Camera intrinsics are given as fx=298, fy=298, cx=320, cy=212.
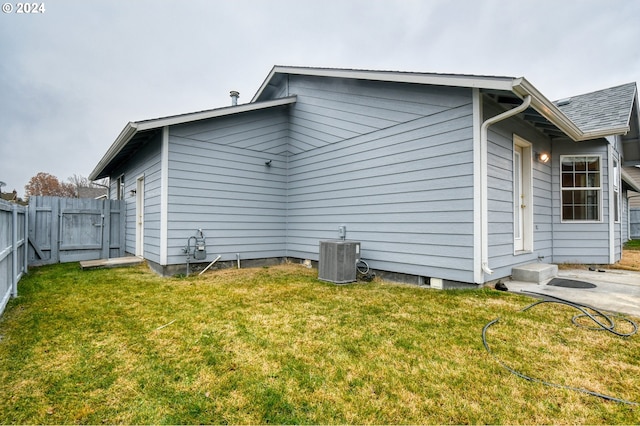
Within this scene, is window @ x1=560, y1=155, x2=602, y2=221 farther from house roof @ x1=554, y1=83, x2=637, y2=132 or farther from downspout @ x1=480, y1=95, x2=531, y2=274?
downspout @ x1=480, y1=95, x2=531, y2=274

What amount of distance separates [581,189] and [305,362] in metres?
7.28

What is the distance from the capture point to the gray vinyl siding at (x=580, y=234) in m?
6.39

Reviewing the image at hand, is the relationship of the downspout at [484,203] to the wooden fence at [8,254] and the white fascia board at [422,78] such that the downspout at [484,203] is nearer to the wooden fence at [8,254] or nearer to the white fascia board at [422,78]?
the white fascia board at [422,78]

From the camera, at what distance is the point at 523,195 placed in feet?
18.9

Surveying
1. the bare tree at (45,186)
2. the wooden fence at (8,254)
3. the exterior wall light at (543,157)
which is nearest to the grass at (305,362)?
the wooden fence at (8,254)

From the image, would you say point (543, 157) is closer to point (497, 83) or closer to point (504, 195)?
point (504, 195)

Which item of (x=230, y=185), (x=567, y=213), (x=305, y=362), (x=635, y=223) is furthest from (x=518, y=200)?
(x=635, y=223)

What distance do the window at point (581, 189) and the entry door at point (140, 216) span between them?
31.8 ft

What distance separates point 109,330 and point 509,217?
5.69 m

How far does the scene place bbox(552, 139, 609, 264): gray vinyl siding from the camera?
6395 millimetres

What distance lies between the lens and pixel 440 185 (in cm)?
466

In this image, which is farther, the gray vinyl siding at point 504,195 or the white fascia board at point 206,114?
the white fascia board at point 206,114

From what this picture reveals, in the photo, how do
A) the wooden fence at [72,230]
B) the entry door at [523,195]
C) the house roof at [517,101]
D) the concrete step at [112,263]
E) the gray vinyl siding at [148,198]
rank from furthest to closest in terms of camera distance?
the wooden fence at [72,230], the concrete step at [112,263], the gray vinyl siding at [148,198], the entry door at [523,195], the house roof at [517,101]

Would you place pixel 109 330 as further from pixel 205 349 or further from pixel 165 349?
pixel 205 349
